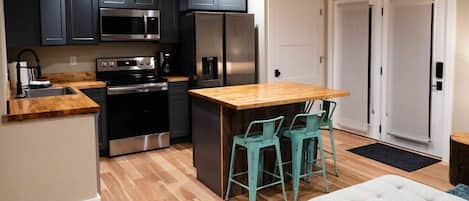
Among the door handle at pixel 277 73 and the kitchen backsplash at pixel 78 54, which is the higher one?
the kitchen backsplash at pixel 78 54

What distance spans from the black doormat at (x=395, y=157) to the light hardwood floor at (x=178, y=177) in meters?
0.11

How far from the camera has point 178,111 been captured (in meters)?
5.16

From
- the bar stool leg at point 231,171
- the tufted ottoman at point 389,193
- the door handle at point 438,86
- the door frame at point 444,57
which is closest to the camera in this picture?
the tufted ottoman at point 389,193

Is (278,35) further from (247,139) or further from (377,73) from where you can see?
(247,139)

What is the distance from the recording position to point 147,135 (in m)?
4.94

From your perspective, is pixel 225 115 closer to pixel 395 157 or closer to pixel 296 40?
pixel 395 157

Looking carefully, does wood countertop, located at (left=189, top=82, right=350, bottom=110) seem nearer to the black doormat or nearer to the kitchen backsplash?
the black doormat

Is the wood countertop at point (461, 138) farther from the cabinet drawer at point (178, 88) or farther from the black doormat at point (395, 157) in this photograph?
the cabinet drawer at point (178, 88)

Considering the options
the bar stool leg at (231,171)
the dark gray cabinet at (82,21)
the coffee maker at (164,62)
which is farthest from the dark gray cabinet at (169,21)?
the bar stool leg at (231,171)

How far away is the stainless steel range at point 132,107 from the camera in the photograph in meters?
4.70

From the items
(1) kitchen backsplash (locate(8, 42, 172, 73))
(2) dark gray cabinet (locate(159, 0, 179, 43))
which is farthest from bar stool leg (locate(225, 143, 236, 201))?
(1) kitchen backsplash (locate(8, 42, 172, 73))

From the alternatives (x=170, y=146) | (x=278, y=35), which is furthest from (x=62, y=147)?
(x=278, y=35)

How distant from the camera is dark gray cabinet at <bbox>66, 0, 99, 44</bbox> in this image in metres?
4.59

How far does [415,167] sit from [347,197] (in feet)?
7.35
